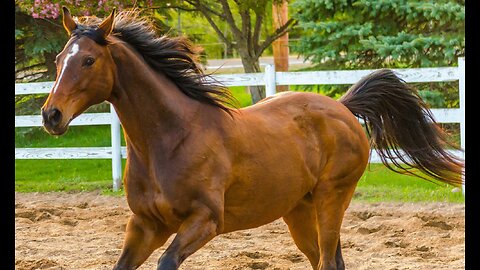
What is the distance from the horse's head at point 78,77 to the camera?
426 cm

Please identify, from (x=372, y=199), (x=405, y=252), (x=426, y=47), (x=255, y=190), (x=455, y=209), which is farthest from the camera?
(x=426, y=47)

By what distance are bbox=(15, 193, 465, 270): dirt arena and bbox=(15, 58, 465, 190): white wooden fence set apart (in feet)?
3.77

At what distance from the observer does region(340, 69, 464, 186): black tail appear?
20.6 ft

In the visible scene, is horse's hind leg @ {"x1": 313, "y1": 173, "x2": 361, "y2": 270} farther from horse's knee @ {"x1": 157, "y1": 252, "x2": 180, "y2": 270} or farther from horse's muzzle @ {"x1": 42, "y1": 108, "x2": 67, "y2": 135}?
horse's muzzle @ {"x1": 42, "y1": 108, "x2": 67, "y2": 135}

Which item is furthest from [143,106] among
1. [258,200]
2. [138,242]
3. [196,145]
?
[258,200]

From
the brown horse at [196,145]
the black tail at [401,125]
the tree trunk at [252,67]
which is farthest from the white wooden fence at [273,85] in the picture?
the brown horse at [196,145]

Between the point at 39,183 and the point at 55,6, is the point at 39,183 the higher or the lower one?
the lower one

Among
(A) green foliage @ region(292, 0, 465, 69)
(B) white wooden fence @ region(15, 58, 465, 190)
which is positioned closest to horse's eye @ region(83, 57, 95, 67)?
(B) white wooden fence @ region(15, 58, 465, 190)

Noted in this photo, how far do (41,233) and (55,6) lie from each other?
474cm

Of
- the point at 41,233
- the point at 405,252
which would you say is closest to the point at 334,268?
the point at 405,252

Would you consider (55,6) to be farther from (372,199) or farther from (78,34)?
(78,34)

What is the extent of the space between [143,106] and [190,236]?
822mm

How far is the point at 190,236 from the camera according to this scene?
4488mm

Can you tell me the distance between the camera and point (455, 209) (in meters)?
8.80
